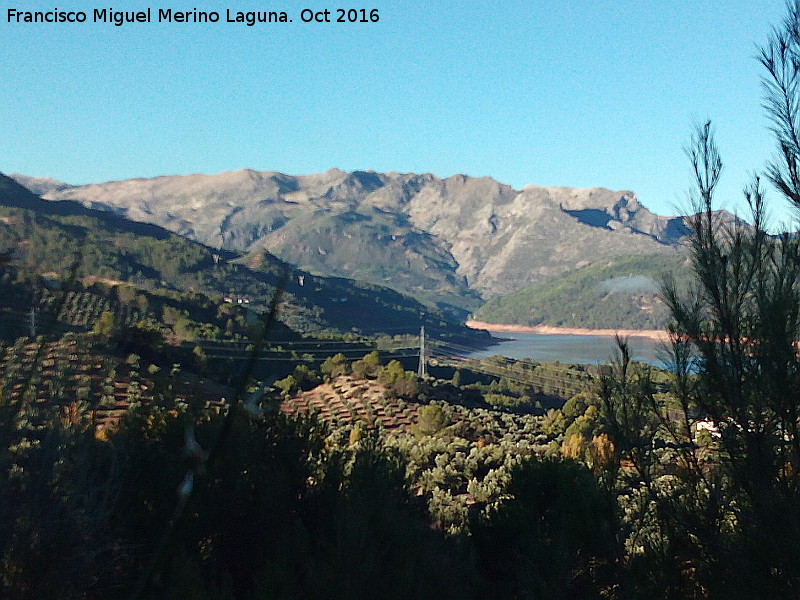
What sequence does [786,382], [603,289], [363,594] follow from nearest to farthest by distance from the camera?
[786,382] → [363,594] → [603,289]

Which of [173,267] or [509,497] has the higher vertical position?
[173,267]

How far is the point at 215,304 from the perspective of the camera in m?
63.7

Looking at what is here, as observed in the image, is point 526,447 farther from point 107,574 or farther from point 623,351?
point 107,574

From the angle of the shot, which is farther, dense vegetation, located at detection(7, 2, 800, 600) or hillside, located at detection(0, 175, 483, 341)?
hillside, located at detection(0, 175, 483, 341)

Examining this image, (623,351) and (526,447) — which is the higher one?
(623,351)

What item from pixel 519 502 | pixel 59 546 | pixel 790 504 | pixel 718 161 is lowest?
pixel 519 502

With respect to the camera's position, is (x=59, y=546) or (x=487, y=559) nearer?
(x=59, y=546)

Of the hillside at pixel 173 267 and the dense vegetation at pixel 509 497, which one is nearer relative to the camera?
the dense vegetation at pixel 509 497

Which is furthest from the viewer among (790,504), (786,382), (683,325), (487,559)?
(487,559)

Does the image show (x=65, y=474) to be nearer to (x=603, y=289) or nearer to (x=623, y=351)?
(x=623, y=351)

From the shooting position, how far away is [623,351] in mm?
7086

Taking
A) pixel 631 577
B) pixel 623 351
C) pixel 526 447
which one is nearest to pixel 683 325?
pixel 623 351

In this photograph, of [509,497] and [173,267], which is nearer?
[509,497]

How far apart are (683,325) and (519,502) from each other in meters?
4.84
